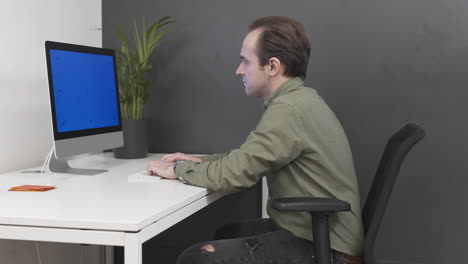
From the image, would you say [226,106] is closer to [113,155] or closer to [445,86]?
[113,155]

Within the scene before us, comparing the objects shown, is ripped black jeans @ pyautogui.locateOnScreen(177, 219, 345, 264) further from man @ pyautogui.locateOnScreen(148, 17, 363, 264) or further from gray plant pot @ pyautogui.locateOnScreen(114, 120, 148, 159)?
gray plant pot @ pyautogui.locateOnScreen(114, 120, 148, 159)

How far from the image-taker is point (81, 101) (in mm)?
2318

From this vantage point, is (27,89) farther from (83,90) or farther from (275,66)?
(275,66)

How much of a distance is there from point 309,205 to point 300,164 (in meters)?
0.23

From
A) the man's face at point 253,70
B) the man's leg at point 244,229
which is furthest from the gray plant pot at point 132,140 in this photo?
the man's face at point 253,70

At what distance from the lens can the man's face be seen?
2.07 m

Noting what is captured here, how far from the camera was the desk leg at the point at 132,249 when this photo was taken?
143 cm

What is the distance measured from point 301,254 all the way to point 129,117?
148 cm

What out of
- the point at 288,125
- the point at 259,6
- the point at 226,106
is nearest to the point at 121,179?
the point at 288,125

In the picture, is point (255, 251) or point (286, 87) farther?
point (286, 87)

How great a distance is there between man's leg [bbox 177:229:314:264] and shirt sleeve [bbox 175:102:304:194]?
20cm

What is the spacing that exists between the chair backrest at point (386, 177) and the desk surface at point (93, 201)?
1.98ft

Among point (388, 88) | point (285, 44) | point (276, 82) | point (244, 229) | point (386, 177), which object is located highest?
point (285, 44)

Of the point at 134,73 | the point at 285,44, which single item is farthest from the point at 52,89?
the point at 285,44
